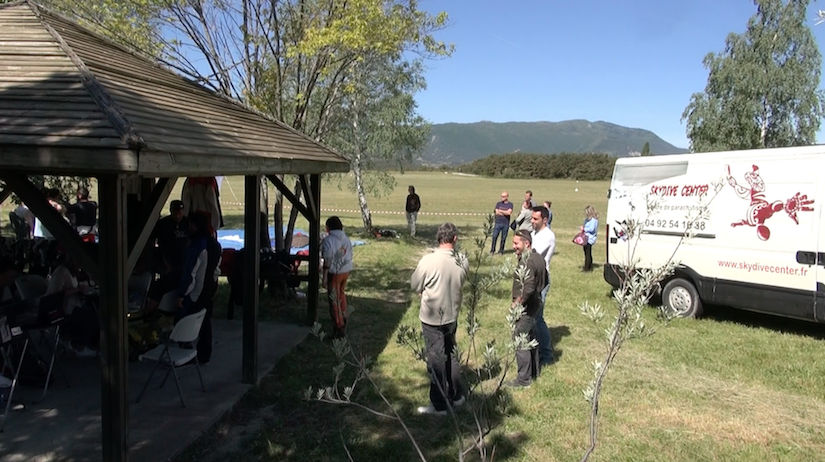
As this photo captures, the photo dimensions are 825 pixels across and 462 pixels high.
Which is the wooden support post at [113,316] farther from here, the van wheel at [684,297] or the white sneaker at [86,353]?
the van wheel at [684,297]

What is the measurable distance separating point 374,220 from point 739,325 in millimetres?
18959

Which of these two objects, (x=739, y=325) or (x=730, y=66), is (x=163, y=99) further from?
(x=730, y=66)

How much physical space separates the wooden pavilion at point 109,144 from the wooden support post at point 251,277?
0.03 feet

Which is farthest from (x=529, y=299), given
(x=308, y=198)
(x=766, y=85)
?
(x=766, y=85)

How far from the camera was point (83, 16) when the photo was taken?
902cm

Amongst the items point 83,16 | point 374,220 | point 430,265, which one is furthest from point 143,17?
point 374,220

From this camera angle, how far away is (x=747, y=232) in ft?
25.4

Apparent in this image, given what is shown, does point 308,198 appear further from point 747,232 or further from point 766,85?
point 766,85

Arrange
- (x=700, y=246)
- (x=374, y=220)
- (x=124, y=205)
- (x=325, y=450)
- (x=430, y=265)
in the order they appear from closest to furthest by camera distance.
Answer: (x=124, y=205) < (x=325, y=450) < (x=430, y=265) < (x=700, y=246) < (x=374, y=220)

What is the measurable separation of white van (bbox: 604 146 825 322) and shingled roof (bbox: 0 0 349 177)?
4.37 meters

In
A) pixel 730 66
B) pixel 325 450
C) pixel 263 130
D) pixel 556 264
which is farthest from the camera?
pixel 730 66

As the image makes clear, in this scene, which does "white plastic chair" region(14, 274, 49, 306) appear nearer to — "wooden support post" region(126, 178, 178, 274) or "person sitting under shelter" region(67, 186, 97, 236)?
"wooden support post" region(126, 178, 178, 274)

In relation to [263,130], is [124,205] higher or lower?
lower

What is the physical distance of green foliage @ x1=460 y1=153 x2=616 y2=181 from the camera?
99.0m
